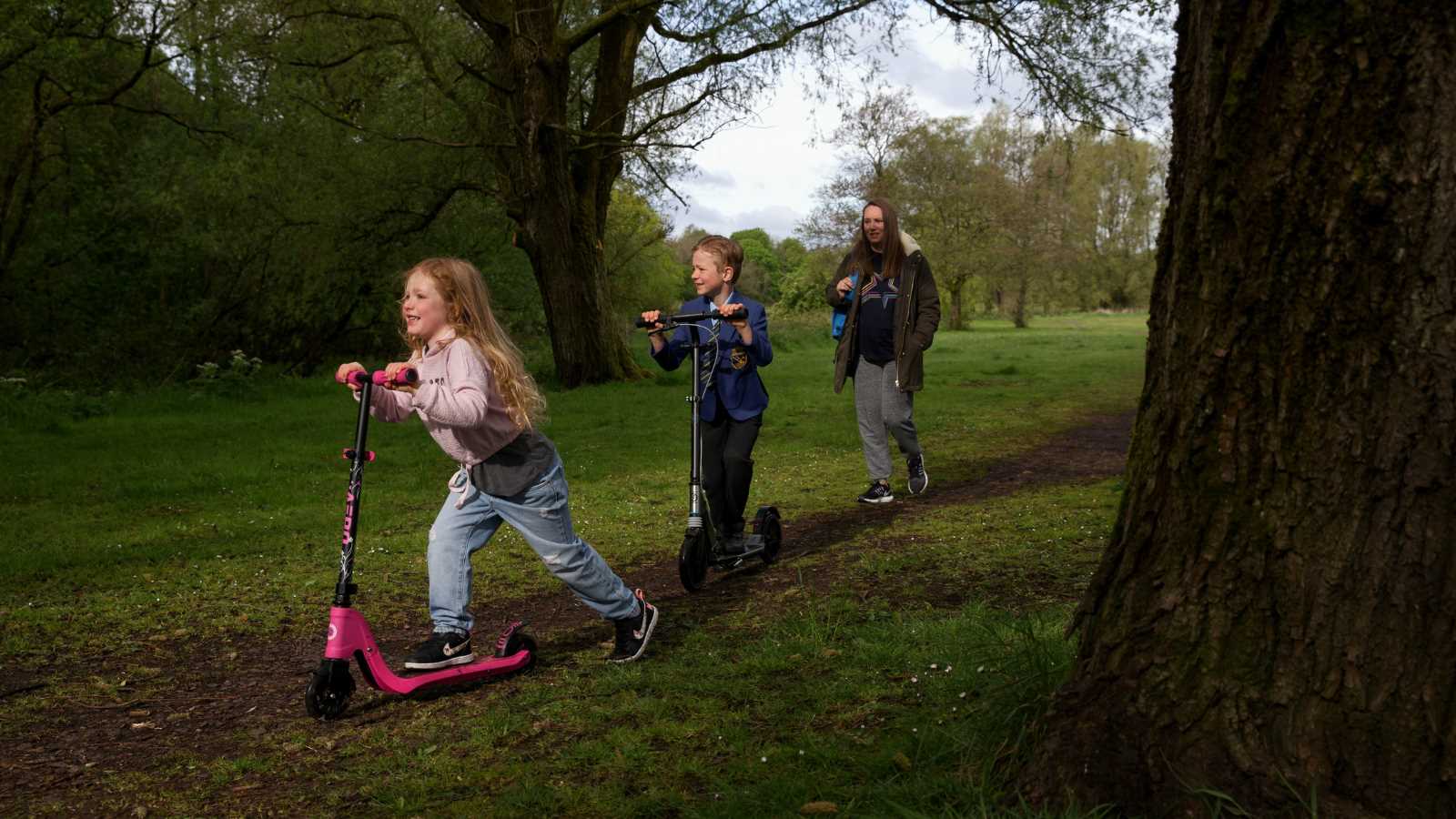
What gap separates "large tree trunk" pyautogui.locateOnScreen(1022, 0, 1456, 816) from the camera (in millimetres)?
2656

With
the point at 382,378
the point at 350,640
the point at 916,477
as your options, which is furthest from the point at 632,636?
the point at 916,477

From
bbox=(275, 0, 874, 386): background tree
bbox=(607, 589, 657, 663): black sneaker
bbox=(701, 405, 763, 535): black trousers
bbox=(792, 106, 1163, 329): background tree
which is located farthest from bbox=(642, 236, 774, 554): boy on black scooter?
bbox=(792, 106, 1163, 329): background tree

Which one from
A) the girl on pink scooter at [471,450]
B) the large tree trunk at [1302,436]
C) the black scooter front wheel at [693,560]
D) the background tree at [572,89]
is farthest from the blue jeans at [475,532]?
the background tree at [572,89]

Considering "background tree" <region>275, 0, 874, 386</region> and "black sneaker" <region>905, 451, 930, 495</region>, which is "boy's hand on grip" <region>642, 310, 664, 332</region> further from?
"background tree" <region>275, 0, 874, 386</region>

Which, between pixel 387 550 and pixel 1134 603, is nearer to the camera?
pixel 1134 603

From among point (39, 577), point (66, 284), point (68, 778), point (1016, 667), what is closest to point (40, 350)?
point (66, 284)

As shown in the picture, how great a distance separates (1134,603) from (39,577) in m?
7.12

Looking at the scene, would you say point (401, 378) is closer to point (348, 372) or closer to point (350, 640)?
point (348, 372)

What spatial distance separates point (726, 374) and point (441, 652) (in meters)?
2.61

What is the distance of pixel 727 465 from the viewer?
6.93 m

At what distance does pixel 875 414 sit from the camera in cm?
943

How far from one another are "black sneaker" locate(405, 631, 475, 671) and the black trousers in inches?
87.1

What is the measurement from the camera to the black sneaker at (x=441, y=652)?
489cm

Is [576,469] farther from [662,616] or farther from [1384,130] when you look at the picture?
[1384,130]
